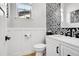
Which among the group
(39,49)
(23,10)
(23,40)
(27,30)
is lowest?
(39,49)

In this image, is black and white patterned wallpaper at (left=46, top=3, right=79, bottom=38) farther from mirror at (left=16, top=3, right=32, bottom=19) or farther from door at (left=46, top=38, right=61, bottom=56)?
mirror at (left=16, top=3, right=32, bottom=19)

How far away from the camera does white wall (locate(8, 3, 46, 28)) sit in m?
1.23

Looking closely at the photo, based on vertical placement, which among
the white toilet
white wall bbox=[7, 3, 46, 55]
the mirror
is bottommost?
the white toilet

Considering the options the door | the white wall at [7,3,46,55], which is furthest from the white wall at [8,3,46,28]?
the door

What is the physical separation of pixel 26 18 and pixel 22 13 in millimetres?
85

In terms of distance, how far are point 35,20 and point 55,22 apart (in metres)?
0.24

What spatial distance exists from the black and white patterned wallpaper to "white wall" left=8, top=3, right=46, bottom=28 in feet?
0.17

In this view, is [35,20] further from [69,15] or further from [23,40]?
[69,15]

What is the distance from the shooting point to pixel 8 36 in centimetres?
123

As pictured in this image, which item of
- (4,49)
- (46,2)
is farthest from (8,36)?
(46,2)

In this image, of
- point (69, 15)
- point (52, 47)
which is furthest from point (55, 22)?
point (52, 47)

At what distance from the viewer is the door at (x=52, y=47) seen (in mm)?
1248

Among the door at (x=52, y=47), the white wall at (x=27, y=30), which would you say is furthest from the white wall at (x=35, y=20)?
the door at (x=52, y=47)

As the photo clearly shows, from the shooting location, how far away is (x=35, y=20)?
1268 mm
